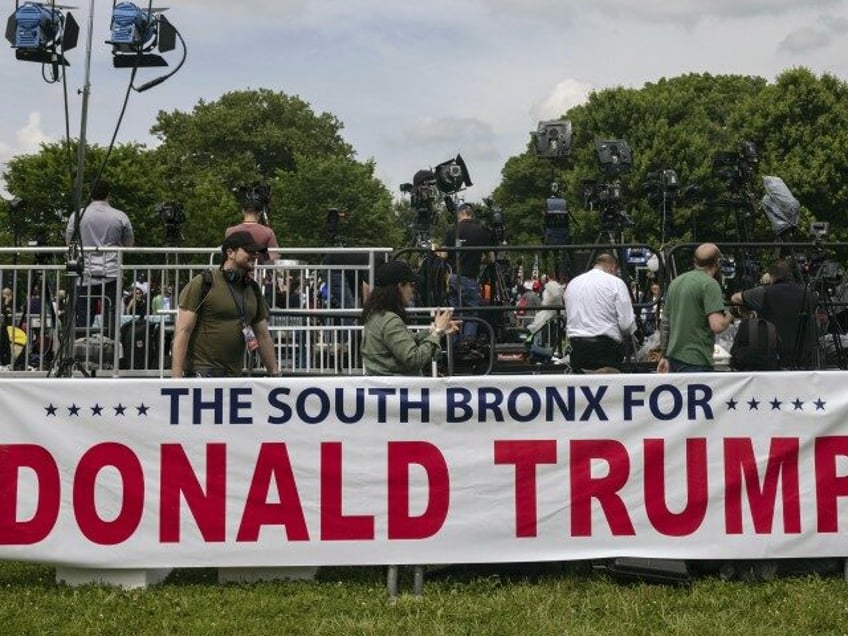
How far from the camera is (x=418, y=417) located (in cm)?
676

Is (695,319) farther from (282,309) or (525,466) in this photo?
(282,309)

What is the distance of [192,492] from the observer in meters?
6.73

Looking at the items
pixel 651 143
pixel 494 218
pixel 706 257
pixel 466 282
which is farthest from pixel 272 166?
pixel 706 257

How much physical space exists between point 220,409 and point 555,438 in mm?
1811

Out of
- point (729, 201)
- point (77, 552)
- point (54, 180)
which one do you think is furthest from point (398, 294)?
point (54, 180)

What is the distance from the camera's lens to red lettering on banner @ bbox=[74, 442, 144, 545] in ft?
22.0

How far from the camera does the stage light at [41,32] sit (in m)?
10.6

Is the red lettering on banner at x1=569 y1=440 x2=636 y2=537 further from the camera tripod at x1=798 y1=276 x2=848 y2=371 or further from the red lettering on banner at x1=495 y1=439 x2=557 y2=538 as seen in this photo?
the camera tripod at x1=798 y1=276 x2=848 y2=371

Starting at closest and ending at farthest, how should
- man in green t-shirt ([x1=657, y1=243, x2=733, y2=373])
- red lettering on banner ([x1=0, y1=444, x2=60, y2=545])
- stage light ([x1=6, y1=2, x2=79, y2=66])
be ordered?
1. red lettering on banner ([x1=0, y1=444, x2=60, y2=545])
2. man in green t-shirt ([x1=657, y1=243, x2=733, y2=373])
3. stage light ([x1=6, y1=2, x2=79, y2=66])

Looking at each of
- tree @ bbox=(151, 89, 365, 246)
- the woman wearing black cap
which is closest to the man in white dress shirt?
the woman wearing black cap

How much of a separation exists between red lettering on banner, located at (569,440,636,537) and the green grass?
11.5 inches

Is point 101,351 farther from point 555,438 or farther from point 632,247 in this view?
point 555,438

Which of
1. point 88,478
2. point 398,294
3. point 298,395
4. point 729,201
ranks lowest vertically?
point 88,478

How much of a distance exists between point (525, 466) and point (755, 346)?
10.9 ft
